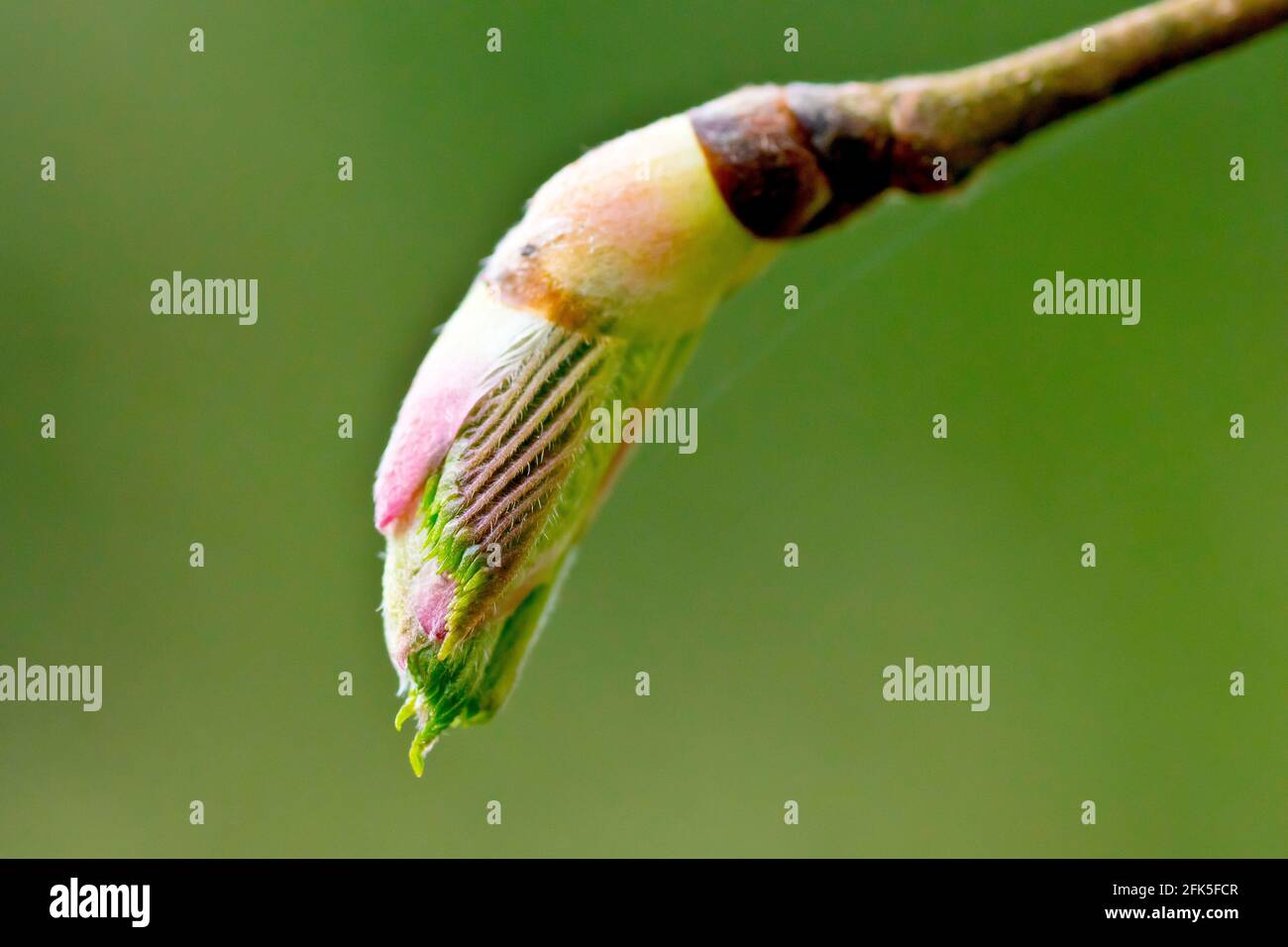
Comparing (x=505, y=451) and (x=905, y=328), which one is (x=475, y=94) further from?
(x=505, y=451)

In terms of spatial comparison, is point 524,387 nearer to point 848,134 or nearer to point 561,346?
point 561,346

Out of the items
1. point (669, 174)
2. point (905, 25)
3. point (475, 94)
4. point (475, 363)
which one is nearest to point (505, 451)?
point (475, 363)

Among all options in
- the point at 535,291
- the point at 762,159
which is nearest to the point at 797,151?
the point at 762,159

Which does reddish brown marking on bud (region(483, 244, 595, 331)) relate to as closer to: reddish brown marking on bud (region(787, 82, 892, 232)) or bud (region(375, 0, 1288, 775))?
bud (region(375, 0, 1288, 775))

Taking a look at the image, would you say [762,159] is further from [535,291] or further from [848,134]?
[535,291]

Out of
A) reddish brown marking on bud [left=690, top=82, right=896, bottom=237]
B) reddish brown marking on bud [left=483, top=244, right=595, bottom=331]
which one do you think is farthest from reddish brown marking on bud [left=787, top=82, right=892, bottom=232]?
reddish brown marking on bud [left=483, top=244, right=595, bottom=331]

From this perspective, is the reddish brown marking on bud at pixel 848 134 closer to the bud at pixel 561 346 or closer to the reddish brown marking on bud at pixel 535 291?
Answer: the bud at pixel 561 346

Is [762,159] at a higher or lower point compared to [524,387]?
higher

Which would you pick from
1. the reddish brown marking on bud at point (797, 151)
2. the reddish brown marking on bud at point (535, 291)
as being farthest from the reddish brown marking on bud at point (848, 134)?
the reddish brown marking on bud at point (535, 291)
